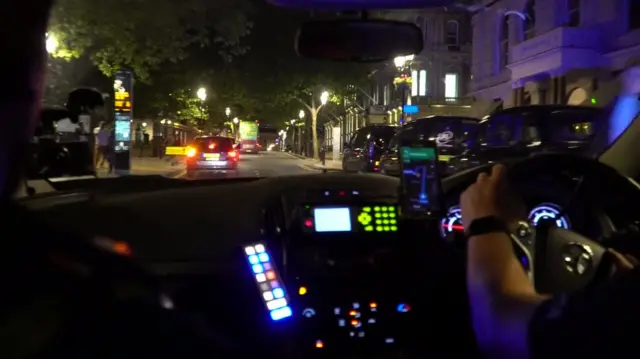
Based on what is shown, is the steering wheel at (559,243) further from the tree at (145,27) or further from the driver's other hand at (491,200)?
the tree at (145,27)

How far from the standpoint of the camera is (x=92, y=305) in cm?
111

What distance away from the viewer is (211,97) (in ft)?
20.9

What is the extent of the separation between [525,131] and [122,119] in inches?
292

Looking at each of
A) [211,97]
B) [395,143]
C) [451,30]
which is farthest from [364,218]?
[451,30]

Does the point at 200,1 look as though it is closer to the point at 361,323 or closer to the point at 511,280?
the point at 361,323

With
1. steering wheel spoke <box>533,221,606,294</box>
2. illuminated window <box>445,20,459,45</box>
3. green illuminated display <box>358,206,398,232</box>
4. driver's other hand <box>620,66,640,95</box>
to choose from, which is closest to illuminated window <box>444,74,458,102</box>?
illuminated window <box>445,20,459,45</box>

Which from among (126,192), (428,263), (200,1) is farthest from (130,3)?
(428,263)

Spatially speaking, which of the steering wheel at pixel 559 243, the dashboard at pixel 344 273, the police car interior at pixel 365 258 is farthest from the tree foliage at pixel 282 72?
the steering wheel at pixel 559 243

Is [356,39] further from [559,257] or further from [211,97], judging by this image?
[211,97]

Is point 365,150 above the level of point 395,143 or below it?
below

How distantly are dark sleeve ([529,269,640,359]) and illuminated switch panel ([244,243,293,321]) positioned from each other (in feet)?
5.73

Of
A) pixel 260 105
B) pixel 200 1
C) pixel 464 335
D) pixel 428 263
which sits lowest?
pixel 464 335

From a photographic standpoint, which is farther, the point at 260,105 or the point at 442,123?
the point at 442,123

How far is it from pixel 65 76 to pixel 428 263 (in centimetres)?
198
